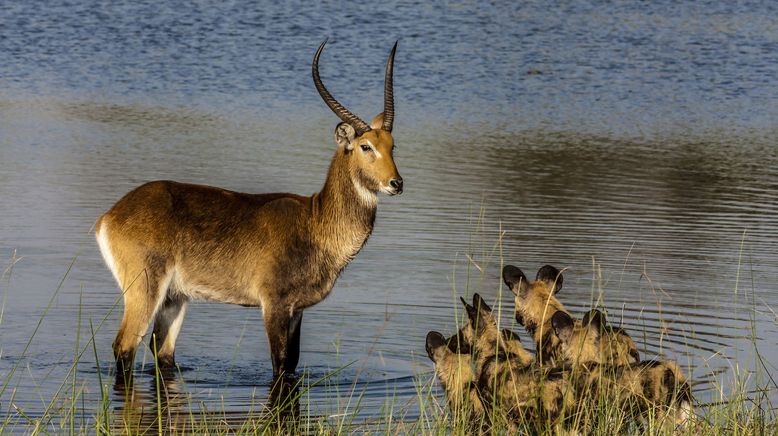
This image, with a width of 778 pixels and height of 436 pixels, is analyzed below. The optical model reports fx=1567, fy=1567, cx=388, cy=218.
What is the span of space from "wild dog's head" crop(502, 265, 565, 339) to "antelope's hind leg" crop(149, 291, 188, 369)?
205cm

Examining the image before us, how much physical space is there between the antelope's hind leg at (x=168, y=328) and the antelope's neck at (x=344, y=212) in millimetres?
948

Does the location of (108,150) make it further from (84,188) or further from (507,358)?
(507,358)

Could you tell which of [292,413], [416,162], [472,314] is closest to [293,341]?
[472,314]

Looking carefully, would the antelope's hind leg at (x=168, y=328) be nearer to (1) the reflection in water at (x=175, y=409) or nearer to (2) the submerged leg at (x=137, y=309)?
(1) the reflection in water at (x=175, y=409)

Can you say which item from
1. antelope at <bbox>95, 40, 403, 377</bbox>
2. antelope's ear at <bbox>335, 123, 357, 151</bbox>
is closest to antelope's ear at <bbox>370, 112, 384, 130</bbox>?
antelope at <bbox>95, 40, 403, 377</bbox>

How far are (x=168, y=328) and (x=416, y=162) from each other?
9.39m

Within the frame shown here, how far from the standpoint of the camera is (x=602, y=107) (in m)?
25.0

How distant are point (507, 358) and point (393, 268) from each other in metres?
5.32

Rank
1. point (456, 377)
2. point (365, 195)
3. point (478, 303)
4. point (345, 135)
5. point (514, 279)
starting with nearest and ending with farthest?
point (456, 377), point (478, 303), point (514, 279), point (345, 135), point (365, 195)

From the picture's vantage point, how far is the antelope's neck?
940cm

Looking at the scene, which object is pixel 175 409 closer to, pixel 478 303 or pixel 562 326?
pixel 478 303

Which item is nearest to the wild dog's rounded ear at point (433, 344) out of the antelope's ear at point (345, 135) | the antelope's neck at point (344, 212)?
→ the antelope's neck at point (344, 212)

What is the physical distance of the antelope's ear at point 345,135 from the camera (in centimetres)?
927

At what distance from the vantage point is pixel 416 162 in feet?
60.8
